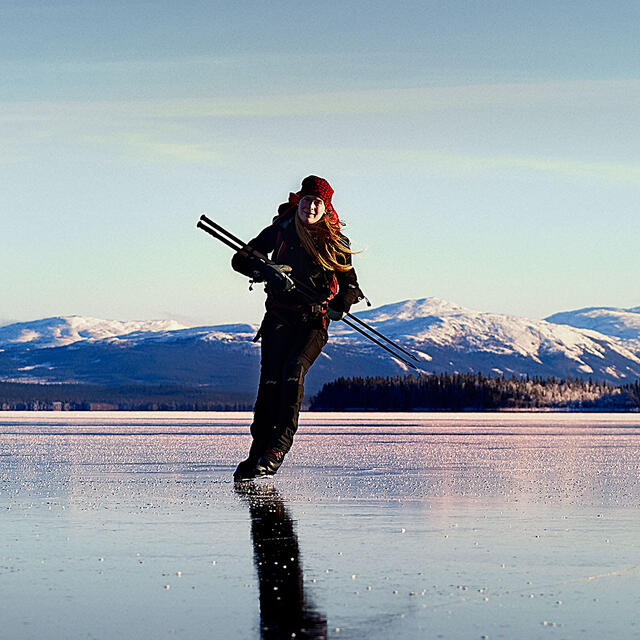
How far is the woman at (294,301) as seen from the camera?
568 inches

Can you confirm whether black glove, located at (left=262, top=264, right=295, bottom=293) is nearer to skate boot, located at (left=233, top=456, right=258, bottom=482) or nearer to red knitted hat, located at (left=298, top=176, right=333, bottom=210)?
red knitted hat, located at (left=298, top=176, right=333, bottom=210)

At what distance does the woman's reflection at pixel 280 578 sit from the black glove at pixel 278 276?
3.33m

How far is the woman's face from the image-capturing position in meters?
14.5

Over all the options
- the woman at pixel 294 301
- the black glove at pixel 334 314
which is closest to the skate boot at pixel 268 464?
the woman at pixel 294 301

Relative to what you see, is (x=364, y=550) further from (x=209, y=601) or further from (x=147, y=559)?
(x=209, y=601)

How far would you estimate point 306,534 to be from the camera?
30.0 ft

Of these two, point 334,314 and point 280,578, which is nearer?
point 280,578

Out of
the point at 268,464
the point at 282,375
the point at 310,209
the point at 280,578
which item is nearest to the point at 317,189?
the point at 310,209

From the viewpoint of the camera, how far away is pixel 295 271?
14578 millimetres

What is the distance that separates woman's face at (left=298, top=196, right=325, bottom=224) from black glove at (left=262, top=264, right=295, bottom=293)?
2.30 ft

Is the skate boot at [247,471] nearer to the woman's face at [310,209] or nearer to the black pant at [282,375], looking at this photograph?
the black pant at [282,375]

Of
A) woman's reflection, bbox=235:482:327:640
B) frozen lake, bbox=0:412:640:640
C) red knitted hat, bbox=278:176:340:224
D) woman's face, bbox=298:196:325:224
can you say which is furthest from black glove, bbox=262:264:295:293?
woman's reflection, bbox=235:482:327:640

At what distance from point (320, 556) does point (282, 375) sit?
264 inches

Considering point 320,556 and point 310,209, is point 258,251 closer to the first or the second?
point 310,209
